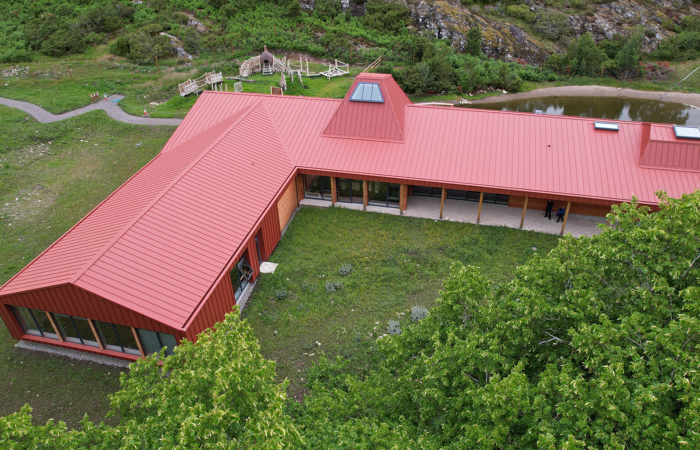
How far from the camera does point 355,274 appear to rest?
21.8 meters

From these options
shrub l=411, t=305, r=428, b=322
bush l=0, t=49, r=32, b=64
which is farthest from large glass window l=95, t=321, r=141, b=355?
bush l=0, t=49, r=32, b=64

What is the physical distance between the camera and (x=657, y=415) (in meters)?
8.30

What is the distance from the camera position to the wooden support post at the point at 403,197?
1011 inches

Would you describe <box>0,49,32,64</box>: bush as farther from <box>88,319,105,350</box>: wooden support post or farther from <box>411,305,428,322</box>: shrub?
<box>411,305,428,322</box>: shrub

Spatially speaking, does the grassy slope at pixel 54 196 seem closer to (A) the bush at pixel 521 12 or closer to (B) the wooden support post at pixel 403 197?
(B) the wooden support post at pixel 403 197

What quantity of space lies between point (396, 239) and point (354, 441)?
48.1ft

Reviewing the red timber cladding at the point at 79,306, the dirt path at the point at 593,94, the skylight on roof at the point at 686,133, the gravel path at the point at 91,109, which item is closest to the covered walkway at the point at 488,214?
the skylight on roof at the point at 686,133

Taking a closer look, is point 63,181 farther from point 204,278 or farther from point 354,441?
point 354,441

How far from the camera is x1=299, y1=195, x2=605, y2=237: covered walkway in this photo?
81.8 feet

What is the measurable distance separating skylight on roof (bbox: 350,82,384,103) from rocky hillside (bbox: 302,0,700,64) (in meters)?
31.8

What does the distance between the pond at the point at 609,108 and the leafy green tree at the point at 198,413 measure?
3972cm

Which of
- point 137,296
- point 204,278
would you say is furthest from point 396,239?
point 137,296

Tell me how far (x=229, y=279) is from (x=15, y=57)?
4507 cm

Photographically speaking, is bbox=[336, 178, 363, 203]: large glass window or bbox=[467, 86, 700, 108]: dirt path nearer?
bbox=[336, 178, 363, 203]: large glass window
